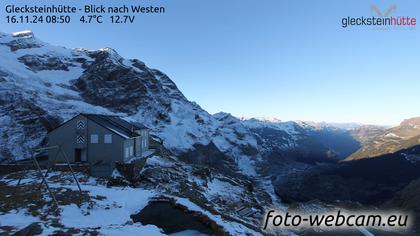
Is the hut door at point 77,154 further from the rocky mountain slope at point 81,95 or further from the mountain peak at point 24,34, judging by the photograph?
the mountain peak at point 24,34

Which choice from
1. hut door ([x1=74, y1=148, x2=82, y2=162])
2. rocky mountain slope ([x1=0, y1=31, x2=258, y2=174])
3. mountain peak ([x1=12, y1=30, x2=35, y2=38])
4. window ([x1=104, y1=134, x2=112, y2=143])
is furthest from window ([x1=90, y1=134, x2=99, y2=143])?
mountain peak ([x1=12, y1=30, x2=35, y2=38])

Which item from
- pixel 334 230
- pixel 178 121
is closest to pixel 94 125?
pixel 334 230

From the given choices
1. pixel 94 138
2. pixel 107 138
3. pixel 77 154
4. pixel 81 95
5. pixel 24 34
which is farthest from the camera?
pixel 24 34

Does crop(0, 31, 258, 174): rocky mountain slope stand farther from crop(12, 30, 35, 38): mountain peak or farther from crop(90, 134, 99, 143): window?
crop(90, 134, 99, 143): window

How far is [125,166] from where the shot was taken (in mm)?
41938

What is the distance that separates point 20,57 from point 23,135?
8355 centimetres

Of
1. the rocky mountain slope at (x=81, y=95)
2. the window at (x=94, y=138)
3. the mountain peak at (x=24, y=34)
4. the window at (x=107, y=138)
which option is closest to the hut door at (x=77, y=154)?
the window at (x=94, y=138)

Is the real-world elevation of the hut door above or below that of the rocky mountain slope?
below

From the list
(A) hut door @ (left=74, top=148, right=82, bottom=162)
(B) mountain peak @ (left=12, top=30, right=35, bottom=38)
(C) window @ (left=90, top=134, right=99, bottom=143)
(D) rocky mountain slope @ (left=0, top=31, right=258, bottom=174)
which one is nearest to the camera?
(C) window @ (left=90, top=134, right=99, bottom=143)

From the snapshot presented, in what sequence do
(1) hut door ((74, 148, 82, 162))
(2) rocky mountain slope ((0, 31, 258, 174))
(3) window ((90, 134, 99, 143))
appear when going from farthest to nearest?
(2) rocky mountain slope ((0, 31, 258, 174)) < (1) hut door ((74, 148, 82, 162)) < (3) window ((90, 134, 99, 143))

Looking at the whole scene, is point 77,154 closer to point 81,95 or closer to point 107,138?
point 107,138

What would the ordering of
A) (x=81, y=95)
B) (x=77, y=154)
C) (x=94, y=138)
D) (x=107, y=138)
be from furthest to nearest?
(x=81, y=95) → (x=77, y=154) → (x=107, y=138) → (x=94, y=138)

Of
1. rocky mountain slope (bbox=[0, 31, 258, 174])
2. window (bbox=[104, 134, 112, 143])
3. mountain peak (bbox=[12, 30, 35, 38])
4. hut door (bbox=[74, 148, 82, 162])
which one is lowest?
hut door (bbox=[74, 148, 82, 162])

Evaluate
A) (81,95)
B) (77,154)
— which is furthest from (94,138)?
(81,95)
